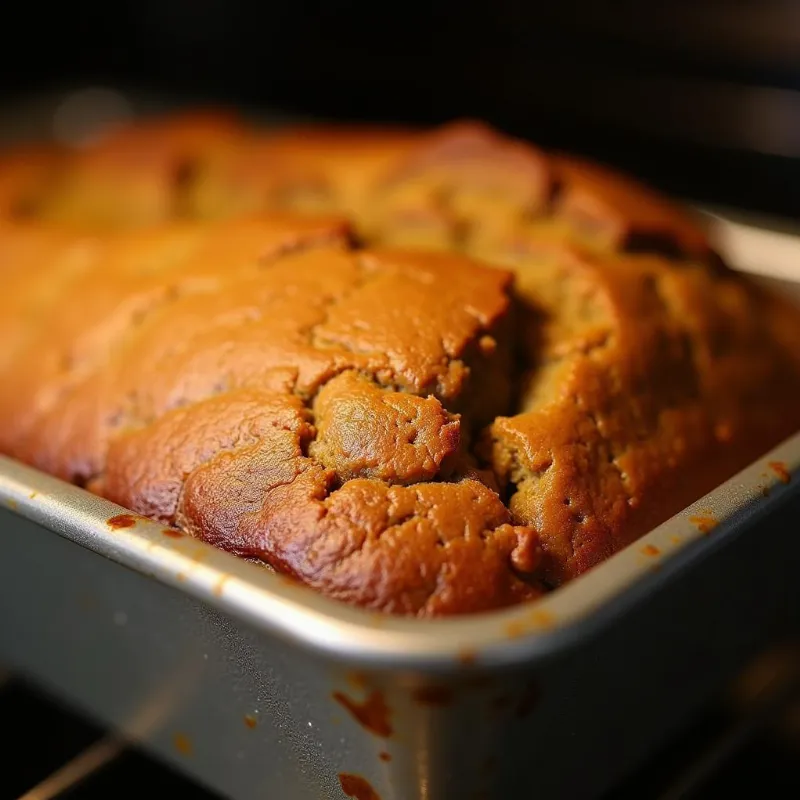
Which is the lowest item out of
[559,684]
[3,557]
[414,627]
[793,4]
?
[3,557]

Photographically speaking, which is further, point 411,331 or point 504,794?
point 411,331

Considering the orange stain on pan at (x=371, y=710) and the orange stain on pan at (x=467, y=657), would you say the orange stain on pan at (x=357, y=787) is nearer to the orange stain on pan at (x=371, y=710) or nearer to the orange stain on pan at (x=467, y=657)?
the orange stain on pan at (x=371, y=710)

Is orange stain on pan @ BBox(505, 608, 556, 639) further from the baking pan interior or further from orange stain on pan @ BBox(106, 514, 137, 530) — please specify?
orange stain on pan @ BBox(106, 514, 137, 530)

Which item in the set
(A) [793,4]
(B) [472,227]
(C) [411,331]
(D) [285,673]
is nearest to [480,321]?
(C) [411,331]

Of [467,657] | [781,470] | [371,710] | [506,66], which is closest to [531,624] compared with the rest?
[467,657]

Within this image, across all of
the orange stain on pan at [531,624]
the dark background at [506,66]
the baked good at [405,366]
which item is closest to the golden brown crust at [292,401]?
the baked good at [405,366]

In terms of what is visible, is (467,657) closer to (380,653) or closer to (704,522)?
(380,653)

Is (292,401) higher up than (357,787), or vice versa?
(292,401)

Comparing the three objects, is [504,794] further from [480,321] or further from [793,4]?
[793,4]
